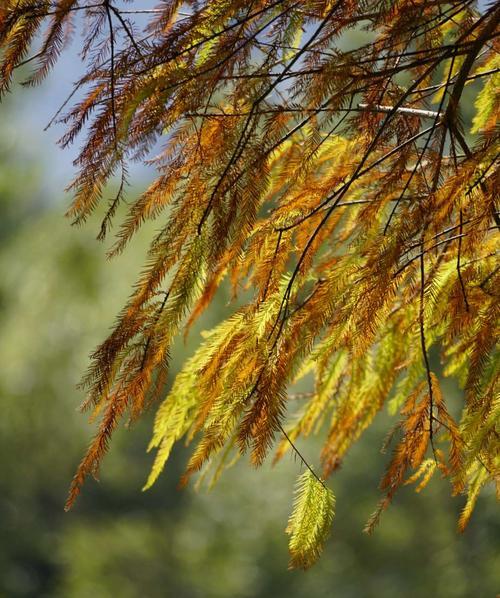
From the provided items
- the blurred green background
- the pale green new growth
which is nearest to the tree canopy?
the pale green new growth

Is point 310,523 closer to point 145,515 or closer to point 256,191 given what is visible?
point 256,191

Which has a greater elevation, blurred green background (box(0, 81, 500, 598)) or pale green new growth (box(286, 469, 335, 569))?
blurred green background (box(0, 81, 500, 598))

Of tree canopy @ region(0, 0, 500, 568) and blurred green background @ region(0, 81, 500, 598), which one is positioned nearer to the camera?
tree canopy @ region(0, 0, 500, 568)

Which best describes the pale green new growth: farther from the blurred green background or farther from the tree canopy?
the blurred green background

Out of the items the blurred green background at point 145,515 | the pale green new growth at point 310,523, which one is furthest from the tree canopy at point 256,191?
the blurred green background at point 145,515

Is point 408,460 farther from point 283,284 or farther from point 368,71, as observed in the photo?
point 368,71

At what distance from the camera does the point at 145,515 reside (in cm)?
877

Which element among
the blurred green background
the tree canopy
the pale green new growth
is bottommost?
the pale green new growth

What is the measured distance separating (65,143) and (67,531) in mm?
8235

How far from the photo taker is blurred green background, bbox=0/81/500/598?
8.15m

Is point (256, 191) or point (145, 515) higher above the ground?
point (145, 515)

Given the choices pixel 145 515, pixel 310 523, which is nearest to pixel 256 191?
pixel 310 523

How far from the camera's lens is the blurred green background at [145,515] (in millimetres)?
8148

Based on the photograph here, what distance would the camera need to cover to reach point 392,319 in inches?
68.0
